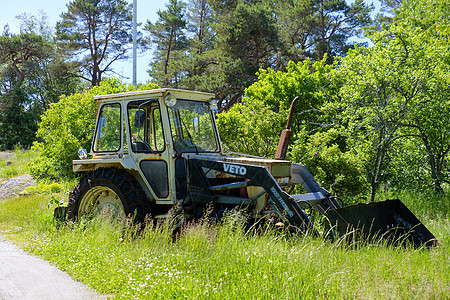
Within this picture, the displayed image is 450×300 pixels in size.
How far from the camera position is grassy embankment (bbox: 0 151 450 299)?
4355 millimetres

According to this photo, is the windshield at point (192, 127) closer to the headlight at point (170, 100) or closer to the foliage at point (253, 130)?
the headlight at point (170, 100)

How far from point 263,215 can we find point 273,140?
5276mm

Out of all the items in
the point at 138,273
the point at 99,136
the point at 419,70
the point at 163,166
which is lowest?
the point at 138,273

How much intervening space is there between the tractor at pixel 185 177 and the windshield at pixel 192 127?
17 mm

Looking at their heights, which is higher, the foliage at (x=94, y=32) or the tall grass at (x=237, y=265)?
the foliage at (x=94, y=32)

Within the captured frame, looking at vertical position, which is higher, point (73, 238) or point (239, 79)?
point (239, 79)

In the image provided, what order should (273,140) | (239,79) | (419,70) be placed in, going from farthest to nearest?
(239,79) → (273,140) → (419,70)

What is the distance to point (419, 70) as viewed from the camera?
9477 mm

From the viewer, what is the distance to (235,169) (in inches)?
249

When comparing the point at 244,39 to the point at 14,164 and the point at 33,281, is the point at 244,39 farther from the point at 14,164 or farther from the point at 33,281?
the point at 33,281

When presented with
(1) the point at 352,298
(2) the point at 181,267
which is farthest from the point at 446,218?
(2) the point at 181,267

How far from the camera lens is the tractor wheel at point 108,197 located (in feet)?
22.1

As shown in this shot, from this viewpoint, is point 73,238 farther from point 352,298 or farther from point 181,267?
point 352,298

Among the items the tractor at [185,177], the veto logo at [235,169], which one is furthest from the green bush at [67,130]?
the veto logo at [235,169]
